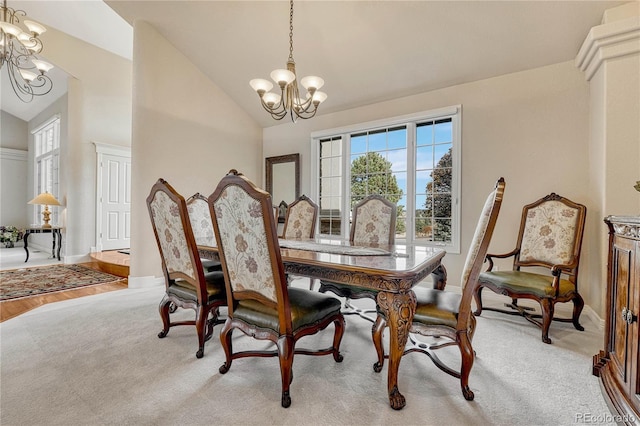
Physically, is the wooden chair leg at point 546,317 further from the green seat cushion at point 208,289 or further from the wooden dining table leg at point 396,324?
the green seat cushion at point 208,289

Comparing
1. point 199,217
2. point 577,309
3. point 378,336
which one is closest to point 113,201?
point 199,217

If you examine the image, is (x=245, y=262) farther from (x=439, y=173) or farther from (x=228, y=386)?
(x=439, y=173)

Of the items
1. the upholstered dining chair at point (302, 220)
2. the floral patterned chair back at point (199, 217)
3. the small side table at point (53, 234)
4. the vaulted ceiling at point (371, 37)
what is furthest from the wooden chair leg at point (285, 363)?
the small side table at point (53, 234)

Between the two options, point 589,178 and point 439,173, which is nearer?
point 589,178

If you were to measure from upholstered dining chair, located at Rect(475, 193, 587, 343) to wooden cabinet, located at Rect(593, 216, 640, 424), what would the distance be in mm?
717

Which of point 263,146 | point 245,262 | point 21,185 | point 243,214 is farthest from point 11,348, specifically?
point 21,185

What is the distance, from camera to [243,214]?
4.79ft

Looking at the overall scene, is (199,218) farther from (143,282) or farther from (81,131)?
(81,131)

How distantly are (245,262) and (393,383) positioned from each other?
39.0 inches

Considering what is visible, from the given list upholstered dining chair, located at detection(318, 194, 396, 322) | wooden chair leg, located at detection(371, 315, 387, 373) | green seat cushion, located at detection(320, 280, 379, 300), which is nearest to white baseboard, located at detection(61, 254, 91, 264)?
upholstered dining chair, located at detection(318, 194, 396, 322)

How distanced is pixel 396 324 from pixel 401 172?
9.63 ft

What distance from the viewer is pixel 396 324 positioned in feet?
4.67

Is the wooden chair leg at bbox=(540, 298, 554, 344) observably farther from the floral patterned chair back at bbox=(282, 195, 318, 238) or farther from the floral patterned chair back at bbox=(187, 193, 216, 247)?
the floral patterned chair back at bbox=(187, 193, 216, 247)

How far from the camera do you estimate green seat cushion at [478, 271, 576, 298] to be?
2.29 m
